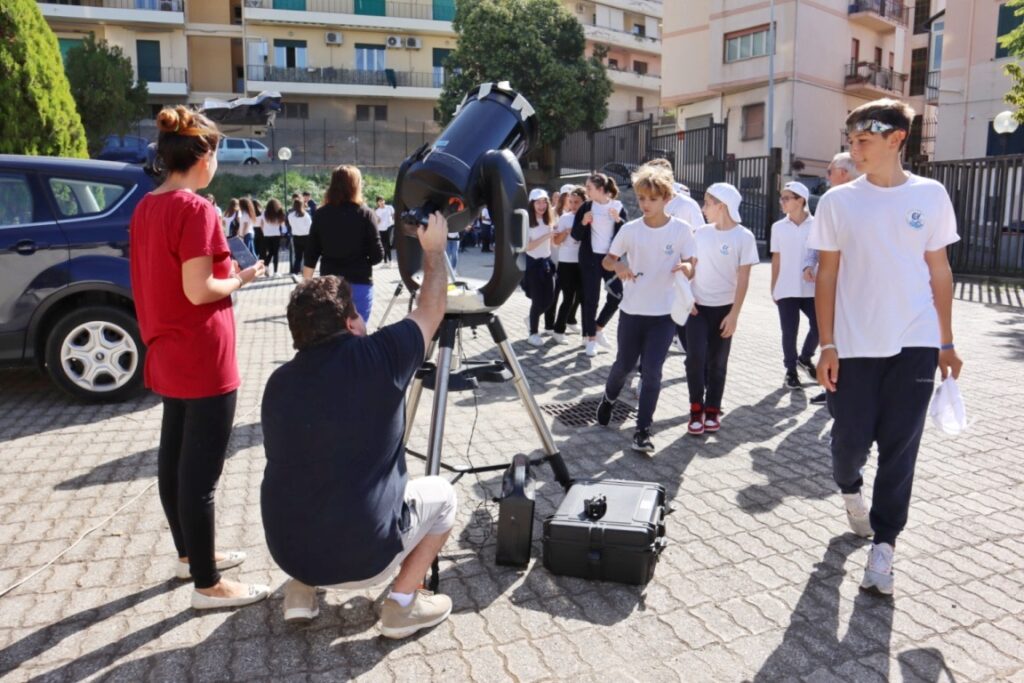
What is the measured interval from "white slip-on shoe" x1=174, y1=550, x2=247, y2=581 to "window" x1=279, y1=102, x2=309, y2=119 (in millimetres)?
41538

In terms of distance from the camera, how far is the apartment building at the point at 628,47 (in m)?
48.0

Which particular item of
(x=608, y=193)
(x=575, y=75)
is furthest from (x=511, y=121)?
(x=575, y=75)

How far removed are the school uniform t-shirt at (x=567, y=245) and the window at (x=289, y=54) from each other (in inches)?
1452

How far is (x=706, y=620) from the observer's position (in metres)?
3.21

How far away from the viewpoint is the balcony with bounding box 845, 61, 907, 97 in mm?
34625

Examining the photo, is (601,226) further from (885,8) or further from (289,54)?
(289,54)

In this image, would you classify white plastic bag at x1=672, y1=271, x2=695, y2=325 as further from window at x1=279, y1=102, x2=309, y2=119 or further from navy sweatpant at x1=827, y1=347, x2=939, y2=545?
window at x1=279, y1=102, x2=309, y2=119

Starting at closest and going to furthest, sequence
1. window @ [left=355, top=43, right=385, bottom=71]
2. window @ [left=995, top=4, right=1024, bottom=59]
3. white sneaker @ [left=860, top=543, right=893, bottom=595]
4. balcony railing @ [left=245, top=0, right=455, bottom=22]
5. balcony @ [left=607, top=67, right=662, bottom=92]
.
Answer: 1. white sneaker @ [left=860, top=543, right=893, bottom=595]
2. window @ [left=995, top=4, right=1024, bottom=59]
3. balcony railing @ [left=245, top=0, right=455, bottom=22]
4. window @ [left=355, top=43, right=385, bottom=71]
5. balcony @ [left=607, top=67, right=662, bottom=92]

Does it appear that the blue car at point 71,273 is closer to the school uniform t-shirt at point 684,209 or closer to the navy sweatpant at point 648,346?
the navy sweatpant at point 648,346

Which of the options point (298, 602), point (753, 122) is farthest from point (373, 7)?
point (298, 602)

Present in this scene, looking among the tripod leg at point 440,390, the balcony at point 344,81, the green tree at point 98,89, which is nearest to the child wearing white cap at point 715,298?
the tripod leg at point 440,390

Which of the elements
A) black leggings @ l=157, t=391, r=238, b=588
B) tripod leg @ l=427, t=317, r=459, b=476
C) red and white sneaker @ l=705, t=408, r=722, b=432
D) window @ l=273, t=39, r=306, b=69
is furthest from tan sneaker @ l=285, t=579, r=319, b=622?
window @ l=273, t=39, r=306, b=69

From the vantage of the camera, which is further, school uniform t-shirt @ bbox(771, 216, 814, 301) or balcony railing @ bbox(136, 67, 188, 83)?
balcony railing @ bbox(136, 67, 188, 83)

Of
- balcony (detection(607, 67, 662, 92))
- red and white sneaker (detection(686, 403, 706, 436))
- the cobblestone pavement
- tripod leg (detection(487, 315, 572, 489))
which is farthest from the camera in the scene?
balcony (detection(607, 67, 662, 92))
